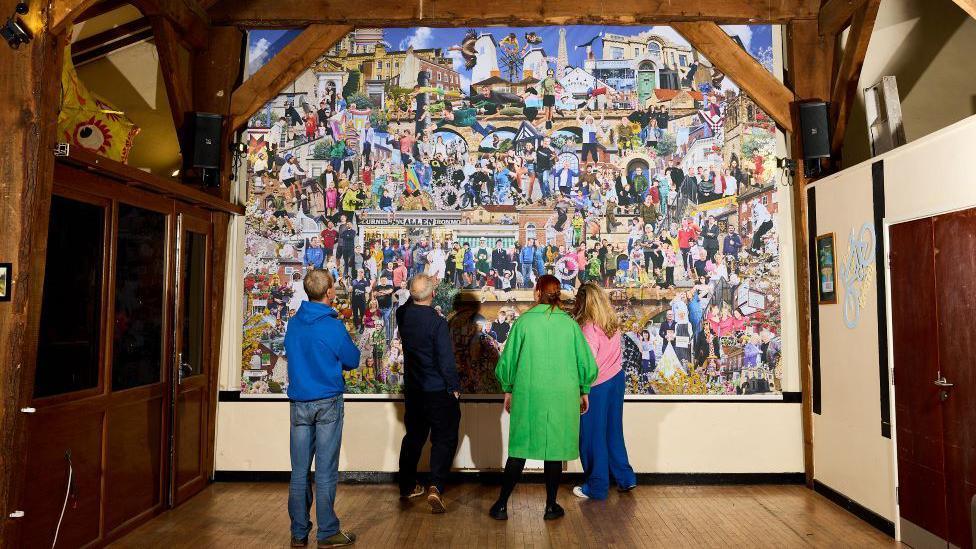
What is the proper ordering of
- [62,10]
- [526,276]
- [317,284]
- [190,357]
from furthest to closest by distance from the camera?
[526,276]
[190,357]
[317,284]
[62,10]

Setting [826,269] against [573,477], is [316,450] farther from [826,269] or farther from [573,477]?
[826,269]


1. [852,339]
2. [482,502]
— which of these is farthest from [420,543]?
[852,339]

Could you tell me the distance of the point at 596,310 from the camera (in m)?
5.25

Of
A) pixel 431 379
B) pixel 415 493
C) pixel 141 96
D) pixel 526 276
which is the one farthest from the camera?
pixel 141 96

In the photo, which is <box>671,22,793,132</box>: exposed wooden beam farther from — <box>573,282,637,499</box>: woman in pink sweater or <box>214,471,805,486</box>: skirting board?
<box>214,471,805,486</box>: skirting board

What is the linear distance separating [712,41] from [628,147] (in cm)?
112

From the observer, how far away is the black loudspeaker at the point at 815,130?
5719 millimetres

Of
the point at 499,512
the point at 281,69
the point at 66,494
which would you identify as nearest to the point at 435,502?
the point at 499,512

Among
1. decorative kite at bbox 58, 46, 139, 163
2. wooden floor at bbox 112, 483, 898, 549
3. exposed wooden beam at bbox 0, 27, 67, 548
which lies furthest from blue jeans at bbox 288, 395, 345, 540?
decorative kite at bbox 58, 46, 139, 163

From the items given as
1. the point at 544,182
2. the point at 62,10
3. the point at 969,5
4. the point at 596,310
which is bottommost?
the point at 596,310

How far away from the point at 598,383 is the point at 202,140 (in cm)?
366

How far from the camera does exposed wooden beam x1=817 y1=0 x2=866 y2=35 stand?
18.1 feet

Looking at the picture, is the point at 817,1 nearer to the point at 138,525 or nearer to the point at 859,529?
the point at 859,529

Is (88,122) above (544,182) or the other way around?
above
